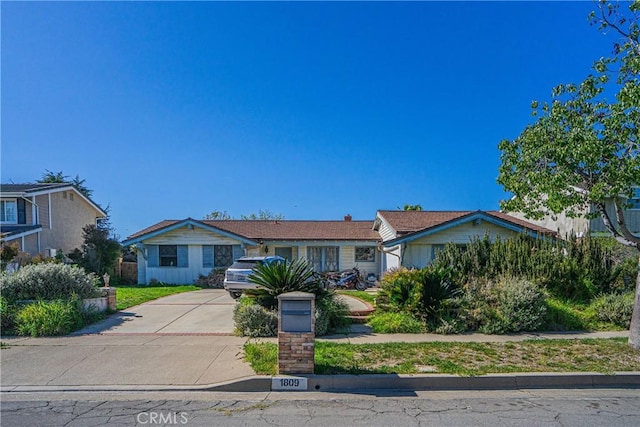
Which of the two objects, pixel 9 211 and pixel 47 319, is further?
pixel 9 211

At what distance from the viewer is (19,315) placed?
9.43 m

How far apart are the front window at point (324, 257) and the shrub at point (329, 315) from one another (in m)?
12.7

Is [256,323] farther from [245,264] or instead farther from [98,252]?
[98,252]

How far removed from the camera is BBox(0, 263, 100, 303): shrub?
10.2 m

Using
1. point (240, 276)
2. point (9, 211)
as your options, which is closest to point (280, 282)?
point (240, 276)

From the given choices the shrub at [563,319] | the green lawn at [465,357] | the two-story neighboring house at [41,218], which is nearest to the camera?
the green lawn at [465,357]

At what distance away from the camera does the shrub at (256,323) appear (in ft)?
29.0

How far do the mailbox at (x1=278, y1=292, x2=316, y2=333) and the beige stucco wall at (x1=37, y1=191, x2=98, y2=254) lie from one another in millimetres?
22411

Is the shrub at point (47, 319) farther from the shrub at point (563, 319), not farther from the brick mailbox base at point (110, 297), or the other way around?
the shrub at point (563, 319)

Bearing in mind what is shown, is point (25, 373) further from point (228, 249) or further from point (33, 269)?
point (228, 249)

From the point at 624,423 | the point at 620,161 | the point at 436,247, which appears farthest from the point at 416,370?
the point at 436,247

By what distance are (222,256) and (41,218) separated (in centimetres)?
1155

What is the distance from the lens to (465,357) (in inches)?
278

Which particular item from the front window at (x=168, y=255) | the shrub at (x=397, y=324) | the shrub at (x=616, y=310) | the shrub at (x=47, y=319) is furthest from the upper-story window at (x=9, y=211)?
the shrub at (x=616, y=310)
